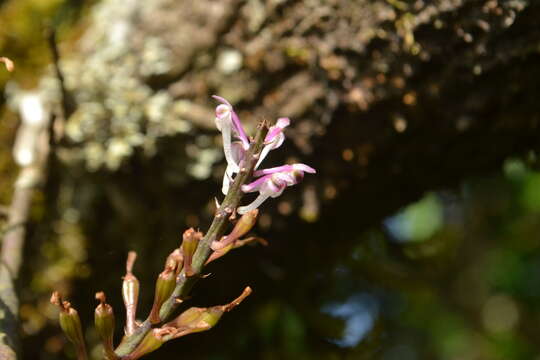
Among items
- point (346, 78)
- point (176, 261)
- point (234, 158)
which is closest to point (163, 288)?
point (176, 261)

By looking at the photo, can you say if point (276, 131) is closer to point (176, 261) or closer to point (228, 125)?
point (228, 125)

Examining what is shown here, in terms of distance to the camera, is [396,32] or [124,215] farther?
[124,215]

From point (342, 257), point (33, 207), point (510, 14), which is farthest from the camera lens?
point (342, 257)

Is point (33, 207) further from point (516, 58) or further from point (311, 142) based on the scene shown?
point (516, 58)

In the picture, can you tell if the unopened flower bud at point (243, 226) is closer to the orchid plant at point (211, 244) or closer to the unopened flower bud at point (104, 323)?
the orchid plant at point (211, 244)

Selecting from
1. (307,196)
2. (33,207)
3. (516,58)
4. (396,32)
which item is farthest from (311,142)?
(33,207)

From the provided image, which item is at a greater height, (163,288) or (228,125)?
(228,125)

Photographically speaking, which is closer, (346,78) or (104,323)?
(104,323)

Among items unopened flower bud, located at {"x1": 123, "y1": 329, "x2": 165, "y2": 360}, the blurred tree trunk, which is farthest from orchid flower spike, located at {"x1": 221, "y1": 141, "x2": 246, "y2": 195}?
the blurred tree trunk
